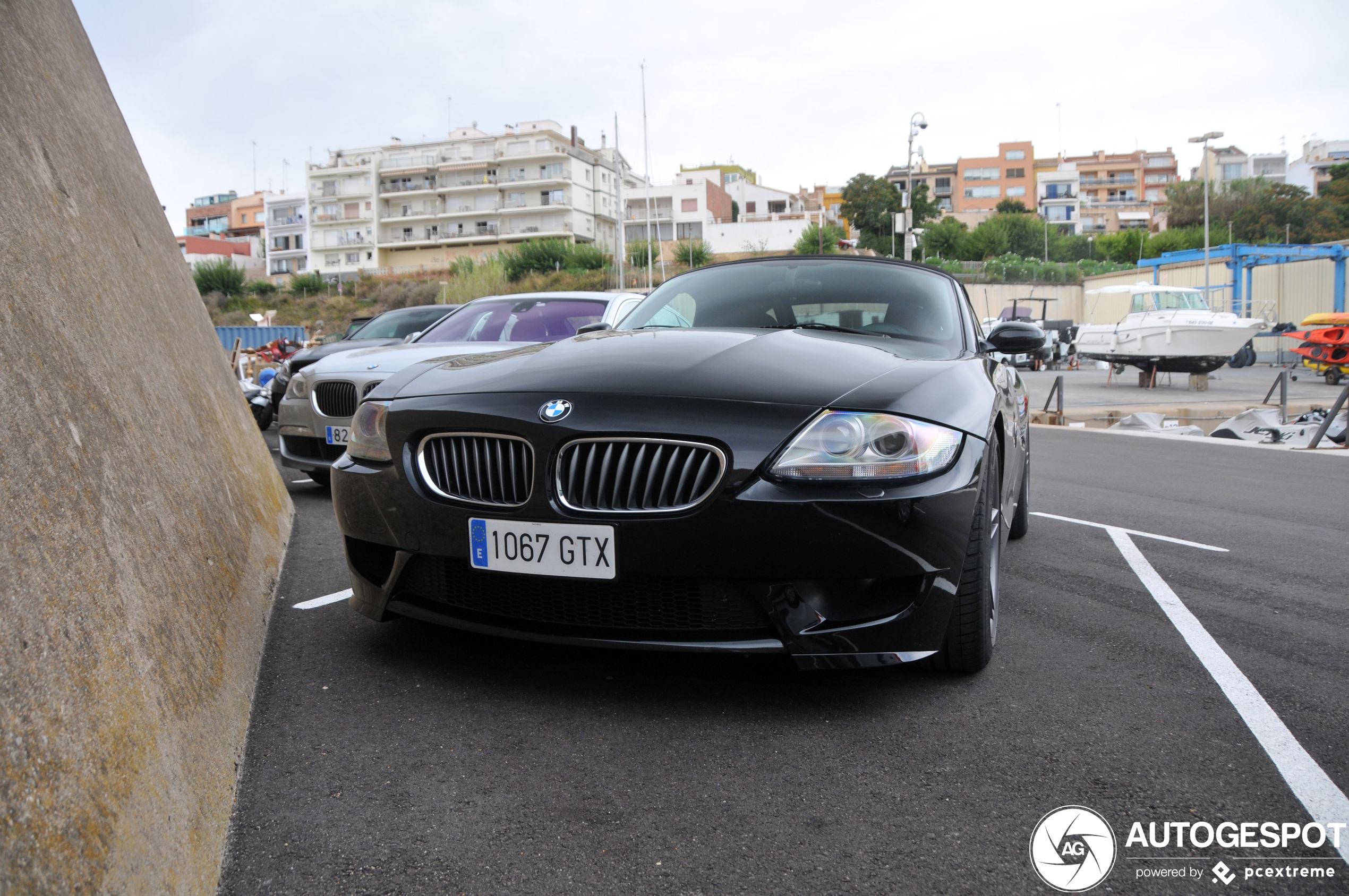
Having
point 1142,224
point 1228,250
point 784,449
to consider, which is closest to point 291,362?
point 784,449

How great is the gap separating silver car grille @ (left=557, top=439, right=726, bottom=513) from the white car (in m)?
2.91

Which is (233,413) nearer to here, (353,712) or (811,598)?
(353,712)

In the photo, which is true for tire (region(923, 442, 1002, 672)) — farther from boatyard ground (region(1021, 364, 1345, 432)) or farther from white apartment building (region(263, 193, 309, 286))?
white apartment building (region(263, 193, 309, 286))

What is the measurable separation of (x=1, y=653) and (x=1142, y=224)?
123956 millimetres

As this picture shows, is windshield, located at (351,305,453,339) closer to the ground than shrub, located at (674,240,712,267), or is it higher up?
closer to the ground

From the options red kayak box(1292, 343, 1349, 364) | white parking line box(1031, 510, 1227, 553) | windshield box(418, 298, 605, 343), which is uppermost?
windshield box(418, 298, 605, 343)

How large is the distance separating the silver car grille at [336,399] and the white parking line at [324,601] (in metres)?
2.43

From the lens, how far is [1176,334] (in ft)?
73.2

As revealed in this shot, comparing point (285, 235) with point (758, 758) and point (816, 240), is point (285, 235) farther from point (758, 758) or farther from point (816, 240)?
point (758, 758)

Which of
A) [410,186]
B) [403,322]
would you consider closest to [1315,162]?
[410,186]

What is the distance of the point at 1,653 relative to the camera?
4.44ft

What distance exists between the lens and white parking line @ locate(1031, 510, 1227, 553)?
16.5ft

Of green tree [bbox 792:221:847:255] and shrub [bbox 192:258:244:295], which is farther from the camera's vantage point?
shrub [bbox 192:258:244:295]

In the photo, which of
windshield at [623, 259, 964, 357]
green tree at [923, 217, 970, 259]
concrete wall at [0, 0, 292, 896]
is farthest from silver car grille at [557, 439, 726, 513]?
green tree at [923, 217, 970, 259]
